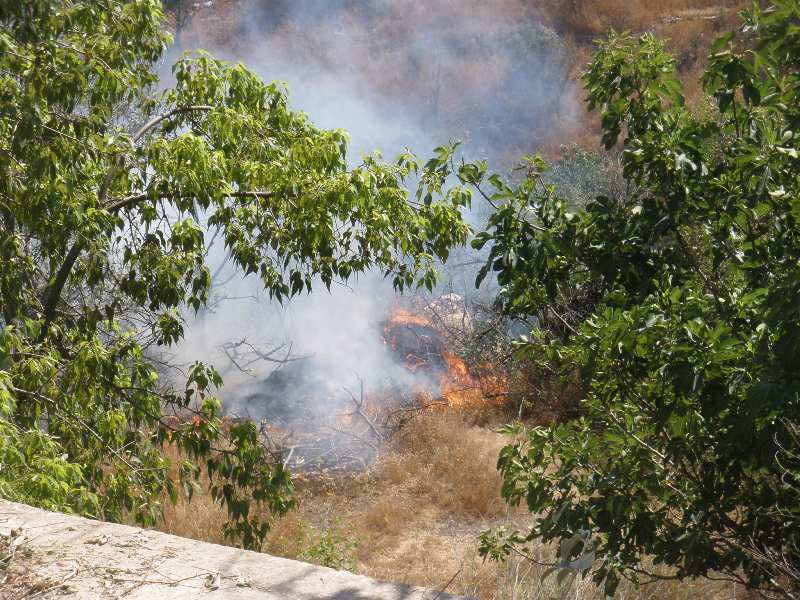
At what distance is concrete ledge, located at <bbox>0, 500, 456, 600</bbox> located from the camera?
2.37 metres

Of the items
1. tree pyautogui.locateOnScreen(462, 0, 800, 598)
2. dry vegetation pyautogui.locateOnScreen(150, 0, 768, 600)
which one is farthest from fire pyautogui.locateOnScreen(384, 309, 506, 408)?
tree pyautogui.locateOnScreen(462, 0, 800, 598)

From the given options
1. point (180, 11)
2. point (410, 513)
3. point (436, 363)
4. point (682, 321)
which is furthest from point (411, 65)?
point (682, 321)

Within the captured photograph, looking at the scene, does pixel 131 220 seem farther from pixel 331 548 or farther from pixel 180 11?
pixel 180 11

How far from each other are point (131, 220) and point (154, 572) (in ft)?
10.7

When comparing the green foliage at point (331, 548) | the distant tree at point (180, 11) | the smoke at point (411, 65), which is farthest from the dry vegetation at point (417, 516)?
the distant tree at point (180, 11)

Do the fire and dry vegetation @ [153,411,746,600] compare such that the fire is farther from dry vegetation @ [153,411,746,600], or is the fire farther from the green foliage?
the green foliage

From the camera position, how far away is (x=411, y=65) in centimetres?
2014

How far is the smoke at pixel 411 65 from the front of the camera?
62.4 ft

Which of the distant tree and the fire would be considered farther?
the distant tree

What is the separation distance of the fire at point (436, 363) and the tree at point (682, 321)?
21.9 feet

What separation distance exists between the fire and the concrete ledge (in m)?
7.02

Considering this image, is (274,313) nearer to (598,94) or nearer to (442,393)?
(442,393)

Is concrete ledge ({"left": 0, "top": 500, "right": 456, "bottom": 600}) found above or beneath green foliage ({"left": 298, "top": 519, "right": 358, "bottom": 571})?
beneath

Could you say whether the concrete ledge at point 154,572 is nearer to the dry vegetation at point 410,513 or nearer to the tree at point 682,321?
the tree at point 682,321
